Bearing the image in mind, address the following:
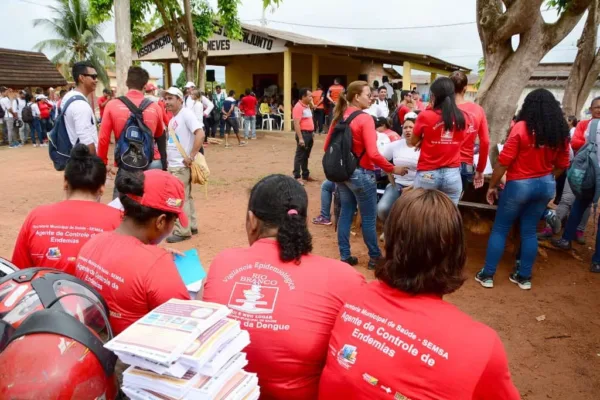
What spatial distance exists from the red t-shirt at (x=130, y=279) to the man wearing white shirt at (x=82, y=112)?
9.61 ft

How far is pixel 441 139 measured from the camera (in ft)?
13.4

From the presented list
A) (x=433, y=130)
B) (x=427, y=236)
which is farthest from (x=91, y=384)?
(x=433, y=130)

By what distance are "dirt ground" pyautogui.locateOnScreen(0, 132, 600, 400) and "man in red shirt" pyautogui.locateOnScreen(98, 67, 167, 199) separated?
→ 5.07ft

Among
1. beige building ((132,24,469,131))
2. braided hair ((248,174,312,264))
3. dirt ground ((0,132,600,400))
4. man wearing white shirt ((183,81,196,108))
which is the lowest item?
dirt ground ((0,132,600,400))

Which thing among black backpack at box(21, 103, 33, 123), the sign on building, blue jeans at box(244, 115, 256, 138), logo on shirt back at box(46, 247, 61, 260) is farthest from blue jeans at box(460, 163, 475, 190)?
black backpack at box(21, 103, 33, 123)

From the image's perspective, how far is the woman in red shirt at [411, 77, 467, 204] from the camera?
157 inches

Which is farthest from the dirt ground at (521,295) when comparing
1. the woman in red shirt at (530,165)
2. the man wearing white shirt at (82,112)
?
the man wearing white shirt at (82,112)

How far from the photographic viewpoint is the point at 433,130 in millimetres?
4074

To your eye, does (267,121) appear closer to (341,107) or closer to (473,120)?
(341,107)

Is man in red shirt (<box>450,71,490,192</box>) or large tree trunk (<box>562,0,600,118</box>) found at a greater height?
large tree trunk (<box>562,0,600,118</box>)

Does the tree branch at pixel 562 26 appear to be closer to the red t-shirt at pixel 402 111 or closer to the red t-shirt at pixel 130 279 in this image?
the red t-shirt at pixel 402 111

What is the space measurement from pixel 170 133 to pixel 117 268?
3.72 meters

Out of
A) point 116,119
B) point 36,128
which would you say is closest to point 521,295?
point 116,119

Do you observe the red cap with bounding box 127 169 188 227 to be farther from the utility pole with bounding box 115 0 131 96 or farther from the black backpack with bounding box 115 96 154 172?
the utility pole with bounding box 115 0 131 96
